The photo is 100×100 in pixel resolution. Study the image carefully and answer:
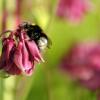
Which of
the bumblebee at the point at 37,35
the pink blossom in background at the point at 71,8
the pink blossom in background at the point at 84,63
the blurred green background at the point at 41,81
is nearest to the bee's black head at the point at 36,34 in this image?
the bumblebee at the point at 37,35

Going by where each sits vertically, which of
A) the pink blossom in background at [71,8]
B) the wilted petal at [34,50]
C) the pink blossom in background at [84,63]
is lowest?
the pink blossom in background at [84,63]

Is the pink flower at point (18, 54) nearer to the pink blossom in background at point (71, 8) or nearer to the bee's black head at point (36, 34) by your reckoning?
the bee's black head at point (36, 34)

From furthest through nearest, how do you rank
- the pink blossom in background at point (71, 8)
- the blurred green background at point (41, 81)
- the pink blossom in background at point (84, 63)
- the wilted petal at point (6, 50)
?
the pink blossom in background at point (71, 8) < the pink blossom in background at point (84, 63) < the blurred green background at point (41, 81) < the wilted petal at point (6, 50)

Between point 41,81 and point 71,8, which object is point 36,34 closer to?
point 71,8

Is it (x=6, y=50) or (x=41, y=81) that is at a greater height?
(x=6, y=50)

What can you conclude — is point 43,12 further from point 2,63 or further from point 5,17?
point 2,63

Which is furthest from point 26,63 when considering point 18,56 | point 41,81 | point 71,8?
point 41,81

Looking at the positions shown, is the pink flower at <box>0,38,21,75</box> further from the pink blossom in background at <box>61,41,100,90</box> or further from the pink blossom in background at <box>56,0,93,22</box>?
the pink blossom in background at <box>56,0,93,22</box>

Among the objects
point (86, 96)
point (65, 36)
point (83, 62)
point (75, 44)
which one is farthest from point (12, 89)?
point (65, 36)
